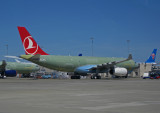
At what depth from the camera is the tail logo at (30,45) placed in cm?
4672

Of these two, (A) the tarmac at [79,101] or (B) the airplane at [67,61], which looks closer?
(A) the tarmac at [79,101]

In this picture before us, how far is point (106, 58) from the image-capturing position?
5850cm

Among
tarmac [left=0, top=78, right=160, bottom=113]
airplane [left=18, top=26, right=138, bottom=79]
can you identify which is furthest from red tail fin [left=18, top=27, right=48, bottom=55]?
tarmac [left=0, top=78, right=160, bottom=113]

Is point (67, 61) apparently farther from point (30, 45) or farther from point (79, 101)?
point (79, 101)

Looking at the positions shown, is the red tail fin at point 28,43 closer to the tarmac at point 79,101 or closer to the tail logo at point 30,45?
the tail logo at point 30,45

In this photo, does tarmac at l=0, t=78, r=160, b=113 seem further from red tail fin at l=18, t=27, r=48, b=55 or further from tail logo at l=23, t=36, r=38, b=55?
tail logo at l=23, t=36, r=38, b=55

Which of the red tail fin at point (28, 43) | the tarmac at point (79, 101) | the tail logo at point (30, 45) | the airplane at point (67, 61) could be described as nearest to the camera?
the tarmac at point (79, 101)

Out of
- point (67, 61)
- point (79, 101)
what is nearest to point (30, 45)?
point (67, 61)

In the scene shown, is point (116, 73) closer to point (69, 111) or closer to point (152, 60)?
point (152, 60)

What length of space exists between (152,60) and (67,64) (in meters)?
27.9

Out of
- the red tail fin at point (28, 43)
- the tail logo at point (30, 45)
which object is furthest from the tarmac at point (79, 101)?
the tail logo at point (30, 45)

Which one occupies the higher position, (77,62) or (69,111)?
(77,62)

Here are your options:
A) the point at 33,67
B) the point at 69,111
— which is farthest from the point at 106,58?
the point at 69,111

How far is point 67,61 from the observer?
50.5 m
